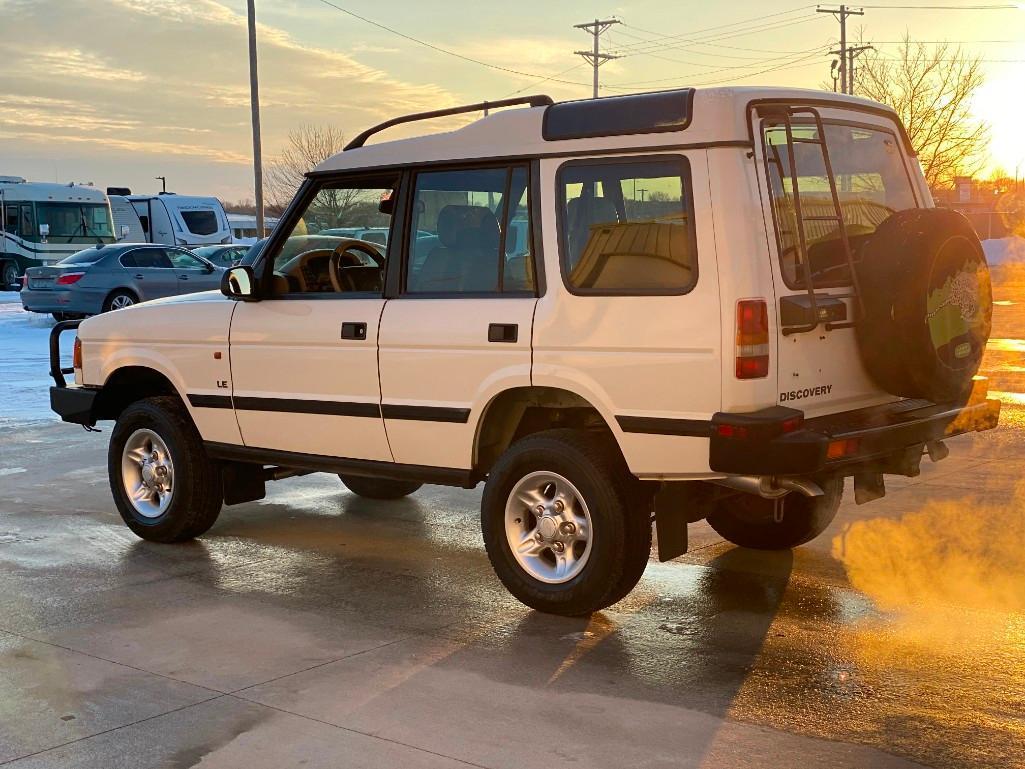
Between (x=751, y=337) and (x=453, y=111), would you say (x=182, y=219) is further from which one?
(x=751, y=337)

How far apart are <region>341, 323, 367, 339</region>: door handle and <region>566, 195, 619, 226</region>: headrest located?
48.7 inches

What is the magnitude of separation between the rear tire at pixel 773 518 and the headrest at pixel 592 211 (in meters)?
1.66

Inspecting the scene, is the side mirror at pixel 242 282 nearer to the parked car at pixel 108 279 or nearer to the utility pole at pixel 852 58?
the parked car at pixel 108 279

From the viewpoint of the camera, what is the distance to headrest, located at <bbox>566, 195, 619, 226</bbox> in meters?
5.52

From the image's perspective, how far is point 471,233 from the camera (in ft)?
19.8

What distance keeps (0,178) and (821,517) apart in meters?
37.9

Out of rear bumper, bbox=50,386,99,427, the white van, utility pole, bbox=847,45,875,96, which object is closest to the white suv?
rear bumper, bbox=50,386,99,427

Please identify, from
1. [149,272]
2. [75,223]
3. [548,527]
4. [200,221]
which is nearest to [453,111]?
[548,527]

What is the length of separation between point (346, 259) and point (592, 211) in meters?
1.69

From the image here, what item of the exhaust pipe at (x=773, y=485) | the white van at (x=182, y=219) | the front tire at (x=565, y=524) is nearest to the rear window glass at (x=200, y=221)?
the white van at (x=182, y=219)

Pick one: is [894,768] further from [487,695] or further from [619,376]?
[619,376]

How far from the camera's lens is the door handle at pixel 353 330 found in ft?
20.6

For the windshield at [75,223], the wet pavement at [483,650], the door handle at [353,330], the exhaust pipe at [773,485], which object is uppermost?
the windshield at [75,223]

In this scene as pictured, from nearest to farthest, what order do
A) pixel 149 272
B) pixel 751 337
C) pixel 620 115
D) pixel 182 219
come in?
pixel 751 337 < pixel 620 115 < pixel 149 272 < pixel 182 219
